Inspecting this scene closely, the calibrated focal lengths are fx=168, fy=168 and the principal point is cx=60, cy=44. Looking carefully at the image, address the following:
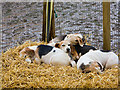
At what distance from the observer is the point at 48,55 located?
5.82 ft

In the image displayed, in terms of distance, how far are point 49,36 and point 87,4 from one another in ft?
2.30

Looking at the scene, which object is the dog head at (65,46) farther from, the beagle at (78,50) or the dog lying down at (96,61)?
the dog lying down at (96,61)

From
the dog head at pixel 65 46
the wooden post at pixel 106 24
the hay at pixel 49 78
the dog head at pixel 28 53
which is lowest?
the hay at pixel 49 78

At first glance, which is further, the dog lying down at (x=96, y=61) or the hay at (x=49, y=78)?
the dog lying down at (x=96, y=61)

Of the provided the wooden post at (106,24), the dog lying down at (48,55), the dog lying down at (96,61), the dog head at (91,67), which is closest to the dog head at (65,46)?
the dog lying down at (48,55)

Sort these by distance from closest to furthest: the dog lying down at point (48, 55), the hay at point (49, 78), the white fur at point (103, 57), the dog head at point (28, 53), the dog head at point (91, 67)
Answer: the hay at point (49, 78)
the dog head at point (91, 67)
the white fur at point (103, 57)
the dog lying down at point (48, 55)
the dog head at point (28, 53)

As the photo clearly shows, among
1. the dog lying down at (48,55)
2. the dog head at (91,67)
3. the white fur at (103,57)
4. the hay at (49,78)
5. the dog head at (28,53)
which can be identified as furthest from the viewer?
the dog head at (28,53)

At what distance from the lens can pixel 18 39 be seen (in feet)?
6.80

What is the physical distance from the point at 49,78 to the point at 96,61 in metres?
0.47

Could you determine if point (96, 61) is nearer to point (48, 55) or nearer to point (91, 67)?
point (91, 67)

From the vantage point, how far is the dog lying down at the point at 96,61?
143 centimetres

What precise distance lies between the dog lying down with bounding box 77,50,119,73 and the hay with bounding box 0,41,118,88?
0.06m

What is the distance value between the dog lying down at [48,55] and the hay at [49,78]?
8 cm

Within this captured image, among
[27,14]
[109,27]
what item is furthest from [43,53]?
[109,27]
